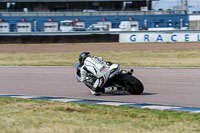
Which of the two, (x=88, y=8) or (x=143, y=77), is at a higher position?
(x=88, y=8)

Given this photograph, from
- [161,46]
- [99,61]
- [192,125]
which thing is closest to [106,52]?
[161,46]

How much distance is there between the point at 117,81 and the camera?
10.6 metres

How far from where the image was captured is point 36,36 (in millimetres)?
30922

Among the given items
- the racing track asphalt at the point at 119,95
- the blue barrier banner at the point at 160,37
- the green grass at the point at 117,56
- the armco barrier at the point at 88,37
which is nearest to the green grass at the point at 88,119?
the racing track asphalt at the point at 119,95

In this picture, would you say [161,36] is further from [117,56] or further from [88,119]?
[88,119]

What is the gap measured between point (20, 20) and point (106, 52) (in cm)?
2706

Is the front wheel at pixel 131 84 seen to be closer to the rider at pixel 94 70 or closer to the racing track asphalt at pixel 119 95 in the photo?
the racing track asphalt at pixel 119 95

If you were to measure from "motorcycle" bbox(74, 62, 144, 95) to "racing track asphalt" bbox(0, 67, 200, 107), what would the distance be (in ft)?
0.51

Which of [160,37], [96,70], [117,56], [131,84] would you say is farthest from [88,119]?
[160,37]

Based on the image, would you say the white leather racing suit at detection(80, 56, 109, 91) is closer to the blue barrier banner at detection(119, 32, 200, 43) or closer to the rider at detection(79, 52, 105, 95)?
the rider at detection(79, 52, 105, 95)

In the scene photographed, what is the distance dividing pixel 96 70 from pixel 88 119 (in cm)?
335

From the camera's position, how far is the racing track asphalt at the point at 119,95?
9991 millimetres

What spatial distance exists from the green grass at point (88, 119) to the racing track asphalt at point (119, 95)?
1.40 m

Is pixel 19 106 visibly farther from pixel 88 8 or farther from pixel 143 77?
pixel 88 8
